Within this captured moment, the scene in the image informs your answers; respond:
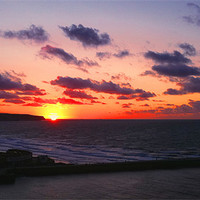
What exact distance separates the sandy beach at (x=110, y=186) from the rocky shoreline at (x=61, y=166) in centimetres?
258

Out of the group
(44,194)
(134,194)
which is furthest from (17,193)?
(134,194)

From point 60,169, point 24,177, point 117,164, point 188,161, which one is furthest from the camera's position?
point 188,161

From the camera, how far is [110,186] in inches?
1896

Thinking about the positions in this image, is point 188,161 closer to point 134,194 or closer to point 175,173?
point 175,173

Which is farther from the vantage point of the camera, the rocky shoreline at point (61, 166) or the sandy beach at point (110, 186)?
the rocky shoreline at point (61, 166)

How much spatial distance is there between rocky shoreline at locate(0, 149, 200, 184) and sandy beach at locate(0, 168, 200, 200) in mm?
2580

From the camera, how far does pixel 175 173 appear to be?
59531 millimetres

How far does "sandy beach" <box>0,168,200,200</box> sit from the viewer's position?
4241 cm

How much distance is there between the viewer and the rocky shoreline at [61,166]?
2196 inches

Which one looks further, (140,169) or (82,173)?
(140,169)

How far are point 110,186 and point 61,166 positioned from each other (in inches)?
593

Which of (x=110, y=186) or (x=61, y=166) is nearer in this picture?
(x=110, y=186)

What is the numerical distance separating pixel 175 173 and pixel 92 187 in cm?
2242

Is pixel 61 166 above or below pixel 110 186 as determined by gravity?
above
